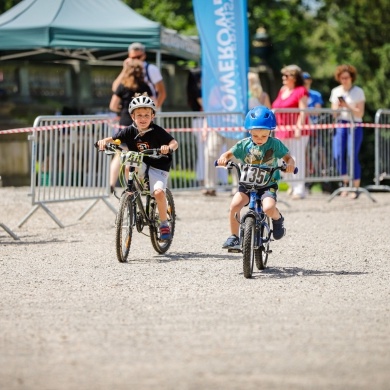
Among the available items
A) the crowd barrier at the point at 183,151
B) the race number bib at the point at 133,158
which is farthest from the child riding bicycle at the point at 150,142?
the crowd barrier at the point at 183,151

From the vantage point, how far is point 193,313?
25.1 ft

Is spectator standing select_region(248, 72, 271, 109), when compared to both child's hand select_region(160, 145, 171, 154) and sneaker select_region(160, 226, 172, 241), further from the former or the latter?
child's hand select_region(160, 145, 171, 154)

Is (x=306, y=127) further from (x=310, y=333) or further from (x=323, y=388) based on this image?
(x=323, y=388)

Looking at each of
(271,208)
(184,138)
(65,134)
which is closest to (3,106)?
(184,138)

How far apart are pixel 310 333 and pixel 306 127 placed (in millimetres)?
10533

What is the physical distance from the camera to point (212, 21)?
1675 centimetres

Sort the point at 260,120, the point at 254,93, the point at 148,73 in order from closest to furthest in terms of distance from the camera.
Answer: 1. the point at 260,120
2. the point at 148,73
3. the point at 254,93

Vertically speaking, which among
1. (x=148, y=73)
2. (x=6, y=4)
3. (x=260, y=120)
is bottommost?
(x=260, y=120)

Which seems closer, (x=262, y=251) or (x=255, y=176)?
(x=255, y=176)

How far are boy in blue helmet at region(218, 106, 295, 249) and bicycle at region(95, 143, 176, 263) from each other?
1075mm

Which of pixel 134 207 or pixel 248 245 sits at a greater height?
pixel 134 207

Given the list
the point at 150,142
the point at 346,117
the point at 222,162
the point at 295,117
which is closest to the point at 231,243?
the point at 222,162

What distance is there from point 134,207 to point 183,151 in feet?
22.4

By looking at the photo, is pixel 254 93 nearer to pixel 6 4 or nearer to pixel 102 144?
pixel 102 144
